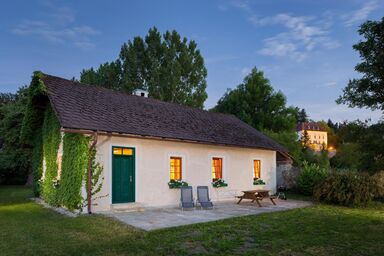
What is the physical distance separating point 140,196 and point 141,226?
4.00 meters

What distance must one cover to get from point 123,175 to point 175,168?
9.56 ft

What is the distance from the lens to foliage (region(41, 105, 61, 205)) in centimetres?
1420

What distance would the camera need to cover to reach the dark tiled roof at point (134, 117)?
1256 centimetres

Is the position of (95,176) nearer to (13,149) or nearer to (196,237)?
(196,237)

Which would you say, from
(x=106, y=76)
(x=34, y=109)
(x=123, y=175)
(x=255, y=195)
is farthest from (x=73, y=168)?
(x=106, y=76)

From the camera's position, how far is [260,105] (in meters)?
39.7

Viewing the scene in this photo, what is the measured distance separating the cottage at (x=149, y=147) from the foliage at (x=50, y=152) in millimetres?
346

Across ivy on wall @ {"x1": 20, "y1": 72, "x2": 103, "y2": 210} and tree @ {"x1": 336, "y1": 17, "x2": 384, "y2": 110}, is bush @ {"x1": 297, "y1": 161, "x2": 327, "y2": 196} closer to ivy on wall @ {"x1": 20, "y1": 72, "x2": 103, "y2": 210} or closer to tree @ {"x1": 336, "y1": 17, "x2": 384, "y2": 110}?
tree @ {"x1": 336, "y1": 17, "x2": 384, "y2": 110}

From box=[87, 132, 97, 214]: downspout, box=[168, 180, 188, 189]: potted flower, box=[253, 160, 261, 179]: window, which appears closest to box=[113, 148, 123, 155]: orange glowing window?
box=[87, 132, 97, 214]: downspout

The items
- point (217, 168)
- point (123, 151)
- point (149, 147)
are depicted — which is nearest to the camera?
point (123, 151)

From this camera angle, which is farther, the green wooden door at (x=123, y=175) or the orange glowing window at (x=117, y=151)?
the orange glowing window at (x=117, y=151)

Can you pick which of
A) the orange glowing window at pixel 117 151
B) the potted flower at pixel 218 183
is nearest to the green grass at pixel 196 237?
the orange glowing window at pixel 117 151

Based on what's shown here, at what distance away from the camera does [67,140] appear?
12.7 meters

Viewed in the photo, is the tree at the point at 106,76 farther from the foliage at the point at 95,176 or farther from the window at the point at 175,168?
the foliage at the point at 95,176
